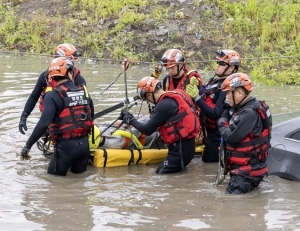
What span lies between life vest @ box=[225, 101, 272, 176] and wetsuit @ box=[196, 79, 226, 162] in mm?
1254

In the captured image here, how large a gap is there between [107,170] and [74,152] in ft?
2.65

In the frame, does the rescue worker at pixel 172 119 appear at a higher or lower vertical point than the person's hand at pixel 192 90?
lower

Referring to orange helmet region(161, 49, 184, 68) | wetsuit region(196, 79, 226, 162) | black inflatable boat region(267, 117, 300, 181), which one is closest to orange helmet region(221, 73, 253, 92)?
black inflatable boat region(267, 117, 300, 181)

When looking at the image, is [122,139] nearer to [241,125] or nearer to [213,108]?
[213,108]

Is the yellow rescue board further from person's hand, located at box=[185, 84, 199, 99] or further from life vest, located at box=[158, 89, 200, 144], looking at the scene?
person's hand, located at box=[185, 84, 199, 99]

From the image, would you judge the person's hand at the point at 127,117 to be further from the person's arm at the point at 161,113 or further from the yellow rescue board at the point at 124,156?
the yellow rescue board at the point at 124,156

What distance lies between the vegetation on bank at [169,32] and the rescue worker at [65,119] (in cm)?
921

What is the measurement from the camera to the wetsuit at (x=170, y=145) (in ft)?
27.1

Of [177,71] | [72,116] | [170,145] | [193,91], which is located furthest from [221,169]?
[72,116]

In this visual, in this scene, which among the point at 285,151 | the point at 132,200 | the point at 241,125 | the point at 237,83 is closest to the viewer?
the point at 241,125

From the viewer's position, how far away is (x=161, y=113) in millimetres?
8258

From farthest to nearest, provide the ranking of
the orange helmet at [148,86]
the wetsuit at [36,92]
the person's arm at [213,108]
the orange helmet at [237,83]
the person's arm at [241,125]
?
the wetsuit at [36,92] < the person's arm at [213,108] < the orange helmet at [148,86] < the orange helmet at [237,83] < the person's arm at [241,125]

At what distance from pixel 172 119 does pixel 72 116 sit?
129cm

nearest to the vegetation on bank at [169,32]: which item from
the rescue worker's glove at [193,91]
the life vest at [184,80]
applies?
the life vest at [184,80]
